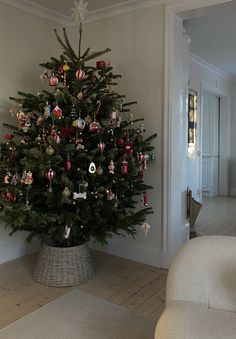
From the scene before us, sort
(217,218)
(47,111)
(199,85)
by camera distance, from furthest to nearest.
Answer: (199,85)
(217,218)
(47,111)

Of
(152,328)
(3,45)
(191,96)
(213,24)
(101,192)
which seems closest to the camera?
(152,328)

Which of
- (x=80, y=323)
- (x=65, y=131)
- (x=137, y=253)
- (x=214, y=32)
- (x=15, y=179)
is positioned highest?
(x=214, y=32)

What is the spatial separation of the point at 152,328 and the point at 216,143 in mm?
5386

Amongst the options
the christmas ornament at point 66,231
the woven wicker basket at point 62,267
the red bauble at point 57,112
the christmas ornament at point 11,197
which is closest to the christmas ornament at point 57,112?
the red bauble at point 57,112

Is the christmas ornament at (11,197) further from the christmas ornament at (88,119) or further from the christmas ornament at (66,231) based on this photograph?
the christmas ornament at (88,119)

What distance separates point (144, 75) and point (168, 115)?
1.51 ft

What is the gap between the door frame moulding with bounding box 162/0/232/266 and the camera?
8.90 feet

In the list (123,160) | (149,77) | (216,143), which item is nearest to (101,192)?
(123,160)

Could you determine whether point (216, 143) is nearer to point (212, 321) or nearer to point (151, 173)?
point (151, 173)

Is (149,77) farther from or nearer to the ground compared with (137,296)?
farther from the ground

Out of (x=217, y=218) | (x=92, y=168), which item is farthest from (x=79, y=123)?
(x=217, y=218)

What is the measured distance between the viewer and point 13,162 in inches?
94.4

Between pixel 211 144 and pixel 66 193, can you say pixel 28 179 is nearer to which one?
pixel 66 193

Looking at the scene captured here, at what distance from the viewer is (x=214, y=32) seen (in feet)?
12.7
